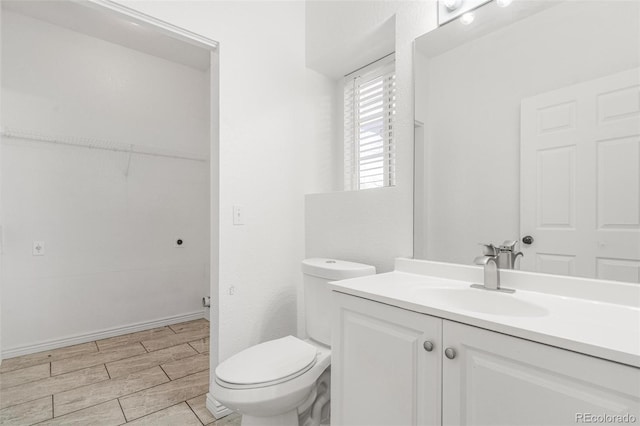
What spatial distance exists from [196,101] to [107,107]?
2.68 ft

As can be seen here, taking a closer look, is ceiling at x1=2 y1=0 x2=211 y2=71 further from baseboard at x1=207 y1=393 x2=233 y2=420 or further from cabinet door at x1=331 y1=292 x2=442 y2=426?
baseboard at x1=207 y1=393 x2=233 y2=420

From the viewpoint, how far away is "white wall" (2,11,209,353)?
238cm

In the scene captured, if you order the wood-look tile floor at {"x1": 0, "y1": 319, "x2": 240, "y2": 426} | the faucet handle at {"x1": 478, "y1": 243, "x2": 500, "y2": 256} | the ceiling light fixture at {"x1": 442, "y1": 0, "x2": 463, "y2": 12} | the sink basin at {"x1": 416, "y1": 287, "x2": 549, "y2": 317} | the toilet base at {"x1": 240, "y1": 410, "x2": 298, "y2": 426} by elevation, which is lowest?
the wood-look tile floor at {"x1": 0, "y1": 319, "x2": 240, "y2": 426}

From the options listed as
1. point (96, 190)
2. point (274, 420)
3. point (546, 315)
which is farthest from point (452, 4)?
point (96, 190)


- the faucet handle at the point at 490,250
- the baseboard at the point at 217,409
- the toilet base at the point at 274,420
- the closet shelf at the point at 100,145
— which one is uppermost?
the closet shelf at the point at 100,145

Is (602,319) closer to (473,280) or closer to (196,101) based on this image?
(473,280)

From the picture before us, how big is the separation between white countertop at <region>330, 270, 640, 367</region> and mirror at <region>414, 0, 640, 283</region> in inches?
5.3

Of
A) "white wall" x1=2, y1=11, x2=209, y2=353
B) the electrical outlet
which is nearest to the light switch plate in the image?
"white wall" x1=2, y1=11, x2=209, y2=353

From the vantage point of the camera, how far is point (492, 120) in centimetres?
130

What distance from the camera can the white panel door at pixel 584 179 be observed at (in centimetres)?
99

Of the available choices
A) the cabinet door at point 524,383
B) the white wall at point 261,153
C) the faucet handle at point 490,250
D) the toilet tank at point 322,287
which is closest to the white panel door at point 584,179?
the faucet handle at point 490,250

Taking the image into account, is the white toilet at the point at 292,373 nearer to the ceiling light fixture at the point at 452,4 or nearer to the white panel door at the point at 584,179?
the white panel door at the point at 584,179

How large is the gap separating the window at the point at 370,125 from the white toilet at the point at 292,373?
670 millimetres

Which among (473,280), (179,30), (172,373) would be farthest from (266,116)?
(172,373)
